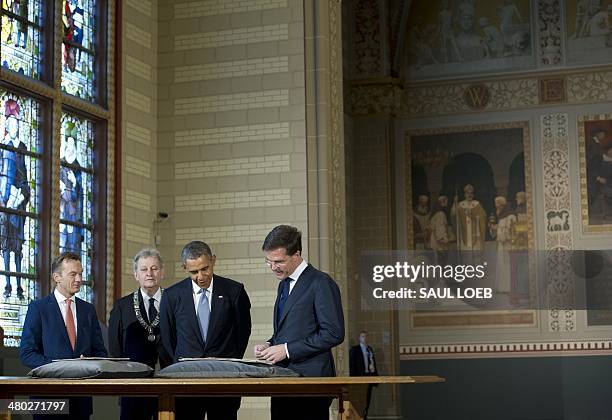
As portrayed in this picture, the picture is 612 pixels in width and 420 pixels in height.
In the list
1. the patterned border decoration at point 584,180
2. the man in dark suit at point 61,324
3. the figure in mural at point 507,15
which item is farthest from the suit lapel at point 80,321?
the figure in mural at point 507,15

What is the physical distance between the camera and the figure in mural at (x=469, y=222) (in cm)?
1981

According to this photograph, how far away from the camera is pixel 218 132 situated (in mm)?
13367

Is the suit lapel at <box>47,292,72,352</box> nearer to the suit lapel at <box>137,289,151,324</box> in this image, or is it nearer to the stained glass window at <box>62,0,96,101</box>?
the suit lapel at <box>137,289,151,324</box>

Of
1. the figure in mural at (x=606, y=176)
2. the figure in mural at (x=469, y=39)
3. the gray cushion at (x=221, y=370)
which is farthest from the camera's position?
the figure in mural at (x=469, y=39)

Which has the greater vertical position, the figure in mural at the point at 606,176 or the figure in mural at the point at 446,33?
the figure in mural at the point at 446,33

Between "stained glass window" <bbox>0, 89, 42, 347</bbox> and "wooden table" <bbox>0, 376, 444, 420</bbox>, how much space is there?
16.4ft

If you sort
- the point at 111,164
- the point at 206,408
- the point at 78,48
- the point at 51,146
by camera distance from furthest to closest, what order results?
the point at 111,164 < the point at 78,48 < the point at 51,146 < the point at 206,408

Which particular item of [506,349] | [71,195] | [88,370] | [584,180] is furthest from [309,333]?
[584,180]

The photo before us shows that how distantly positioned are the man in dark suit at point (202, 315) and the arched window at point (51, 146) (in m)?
4.50

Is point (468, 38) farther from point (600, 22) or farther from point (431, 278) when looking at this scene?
point (431, 278)

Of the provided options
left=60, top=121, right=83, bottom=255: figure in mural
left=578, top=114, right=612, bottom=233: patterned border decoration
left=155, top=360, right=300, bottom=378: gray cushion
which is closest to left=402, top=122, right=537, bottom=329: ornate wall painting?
left=578, top=114, right=612, bottom=233: patterned border decoration

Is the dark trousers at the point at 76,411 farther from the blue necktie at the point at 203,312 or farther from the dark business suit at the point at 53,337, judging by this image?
the blue necktie at the point at 203,312

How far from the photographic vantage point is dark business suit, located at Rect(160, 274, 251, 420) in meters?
6.43

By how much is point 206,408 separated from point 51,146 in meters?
5.91
